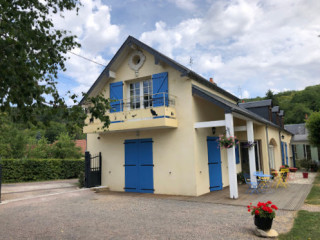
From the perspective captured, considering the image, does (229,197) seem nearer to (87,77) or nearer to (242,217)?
(242,217)

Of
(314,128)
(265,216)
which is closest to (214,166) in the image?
(265,216)

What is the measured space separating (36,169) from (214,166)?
535 inches

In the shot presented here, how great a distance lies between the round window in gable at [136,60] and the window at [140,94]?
0.76m

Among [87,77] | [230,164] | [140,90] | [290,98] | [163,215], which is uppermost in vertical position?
[290,98]

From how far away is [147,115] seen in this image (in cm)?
1027

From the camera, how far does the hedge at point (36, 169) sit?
17414mm

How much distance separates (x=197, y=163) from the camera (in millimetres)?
10117

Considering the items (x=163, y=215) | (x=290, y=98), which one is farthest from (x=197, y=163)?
(x=290, y=98)

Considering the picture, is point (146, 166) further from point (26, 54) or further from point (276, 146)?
point (276, 146)

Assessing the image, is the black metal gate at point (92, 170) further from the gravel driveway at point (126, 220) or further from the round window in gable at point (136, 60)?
the round window in gable at point (136, 60)

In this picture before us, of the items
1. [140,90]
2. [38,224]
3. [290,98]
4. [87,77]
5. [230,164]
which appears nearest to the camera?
[38,224]

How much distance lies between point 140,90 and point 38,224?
7219 millimetres

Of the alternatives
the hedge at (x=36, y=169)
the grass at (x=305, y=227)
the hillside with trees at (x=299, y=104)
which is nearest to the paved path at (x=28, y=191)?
the hedge at (x=36, y=169)

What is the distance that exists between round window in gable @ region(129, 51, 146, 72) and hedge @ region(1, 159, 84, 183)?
37.7 feet
